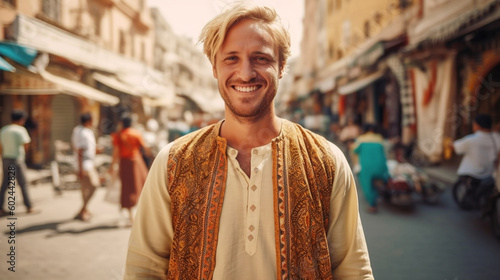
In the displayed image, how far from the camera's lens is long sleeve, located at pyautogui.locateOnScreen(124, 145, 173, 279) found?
1.32m

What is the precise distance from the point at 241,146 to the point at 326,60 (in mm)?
21906

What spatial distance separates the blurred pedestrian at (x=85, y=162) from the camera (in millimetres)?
5383

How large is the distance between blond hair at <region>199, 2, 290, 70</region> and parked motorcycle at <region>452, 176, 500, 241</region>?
398 centimetres

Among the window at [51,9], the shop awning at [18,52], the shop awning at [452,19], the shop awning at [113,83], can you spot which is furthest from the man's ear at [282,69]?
the shop awning at [113,83]

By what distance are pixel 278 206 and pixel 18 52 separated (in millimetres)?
7617

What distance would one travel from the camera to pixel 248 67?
1.31 m

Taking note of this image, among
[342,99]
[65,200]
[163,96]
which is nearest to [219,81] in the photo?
[65,200]

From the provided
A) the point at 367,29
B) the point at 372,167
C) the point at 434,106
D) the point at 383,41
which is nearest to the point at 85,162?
the point at 372,167

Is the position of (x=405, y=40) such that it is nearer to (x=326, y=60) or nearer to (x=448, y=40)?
(x=448, y=40)

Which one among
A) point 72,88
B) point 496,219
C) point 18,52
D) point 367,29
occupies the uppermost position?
point 367,29

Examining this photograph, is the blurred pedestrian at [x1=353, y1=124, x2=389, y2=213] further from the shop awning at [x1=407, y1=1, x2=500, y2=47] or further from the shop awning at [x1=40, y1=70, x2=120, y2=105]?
the shop awning at [x1=40, y1=70, x2=120, y2=105]

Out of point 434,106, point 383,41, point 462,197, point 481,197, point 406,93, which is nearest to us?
point 481,197

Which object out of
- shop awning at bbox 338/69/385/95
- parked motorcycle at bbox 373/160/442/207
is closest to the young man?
parked motorcycle at bbox 373/160/442/207

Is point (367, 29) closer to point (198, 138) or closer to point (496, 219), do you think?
point (496, 219)
